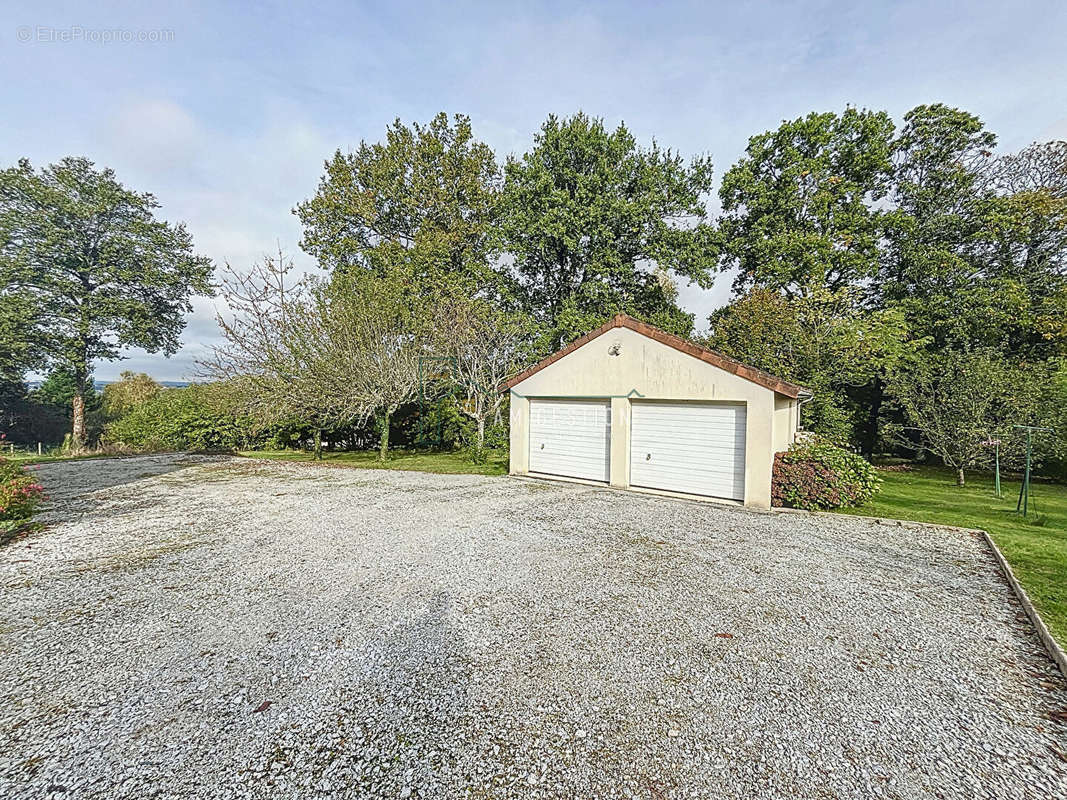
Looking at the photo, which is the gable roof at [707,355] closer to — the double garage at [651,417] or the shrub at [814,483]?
the double garage at [651,417]

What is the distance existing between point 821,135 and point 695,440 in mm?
17865

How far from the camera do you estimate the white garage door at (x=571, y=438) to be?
36.2 feet

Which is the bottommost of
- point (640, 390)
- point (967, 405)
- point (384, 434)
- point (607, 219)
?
point (384, 434)

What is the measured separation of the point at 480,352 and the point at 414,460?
193 inches

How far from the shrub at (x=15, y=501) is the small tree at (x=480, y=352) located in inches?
416

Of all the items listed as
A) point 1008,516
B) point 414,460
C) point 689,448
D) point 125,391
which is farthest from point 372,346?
point 125,391

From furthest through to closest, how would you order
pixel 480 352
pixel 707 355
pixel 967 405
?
1. pixel 480 352
2. pixel 967 405
3. pixel 707 355

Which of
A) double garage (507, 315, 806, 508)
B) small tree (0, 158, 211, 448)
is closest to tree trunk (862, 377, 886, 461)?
double garage (507, 315, 806, 508)

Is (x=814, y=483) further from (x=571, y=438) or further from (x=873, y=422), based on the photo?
(x=873, y=422)

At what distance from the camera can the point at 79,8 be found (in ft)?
24.2

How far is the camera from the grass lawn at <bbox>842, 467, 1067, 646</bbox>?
5.14 meters

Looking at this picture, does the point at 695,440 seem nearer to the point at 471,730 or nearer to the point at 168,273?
the point at 471,730

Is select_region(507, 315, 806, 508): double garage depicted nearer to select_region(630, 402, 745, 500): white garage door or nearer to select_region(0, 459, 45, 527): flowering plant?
select_region(630, 402, 745, 500): white garage door

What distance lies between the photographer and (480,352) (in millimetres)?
17797
